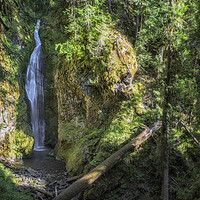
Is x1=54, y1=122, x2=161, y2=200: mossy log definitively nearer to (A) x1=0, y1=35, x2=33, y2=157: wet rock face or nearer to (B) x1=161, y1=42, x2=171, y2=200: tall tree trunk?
(B) x1=161, y1=42, x2=171, y2=200: tall tree trunk

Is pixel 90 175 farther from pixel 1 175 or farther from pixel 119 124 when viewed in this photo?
pixel 1 175

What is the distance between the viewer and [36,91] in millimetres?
15398

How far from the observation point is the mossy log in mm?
4137

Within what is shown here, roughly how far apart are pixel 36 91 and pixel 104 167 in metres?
12.3

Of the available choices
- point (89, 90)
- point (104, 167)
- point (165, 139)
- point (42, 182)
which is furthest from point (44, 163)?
point (165, 139)

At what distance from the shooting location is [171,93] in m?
4.03

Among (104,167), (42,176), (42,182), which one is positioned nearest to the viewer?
(104,167)

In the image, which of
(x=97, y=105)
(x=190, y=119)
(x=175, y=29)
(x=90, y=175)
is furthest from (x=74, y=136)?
(x=175, y=29)

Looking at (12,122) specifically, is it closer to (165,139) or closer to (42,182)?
(42,182)

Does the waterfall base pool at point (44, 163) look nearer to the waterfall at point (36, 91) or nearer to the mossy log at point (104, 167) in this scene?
the waterfall at point (36, 91)

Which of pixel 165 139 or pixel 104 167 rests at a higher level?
pixel 165 139

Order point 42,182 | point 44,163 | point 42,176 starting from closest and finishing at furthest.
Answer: point 42,182
point 42,176
point 44,163

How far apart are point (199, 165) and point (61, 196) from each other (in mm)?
3488

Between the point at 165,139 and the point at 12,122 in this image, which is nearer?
the point at 165,139
